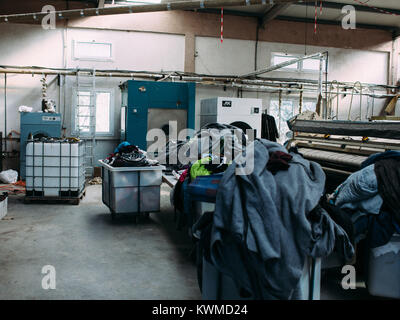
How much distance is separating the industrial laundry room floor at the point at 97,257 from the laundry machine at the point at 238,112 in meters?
3.05

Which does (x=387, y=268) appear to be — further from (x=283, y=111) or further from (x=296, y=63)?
(x=296, y=63)

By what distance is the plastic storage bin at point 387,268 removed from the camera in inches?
82.0

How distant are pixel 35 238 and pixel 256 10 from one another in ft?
22.7

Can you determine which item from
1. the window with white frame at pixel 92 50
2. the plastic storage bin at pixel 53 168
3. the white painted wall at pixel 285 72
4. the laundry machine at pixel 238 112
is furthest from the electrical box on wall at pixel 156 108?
the plastic storage bin at pixel 53 168

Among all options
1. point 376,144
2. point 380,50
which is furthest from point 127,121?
point 380,50

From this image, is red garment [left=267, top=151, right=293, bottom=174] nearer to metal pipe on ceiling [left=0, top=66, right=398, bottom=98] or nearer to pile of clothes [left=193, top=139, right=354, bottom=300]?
pile of clothes [left=193, top=139, right=354, bottom=300]

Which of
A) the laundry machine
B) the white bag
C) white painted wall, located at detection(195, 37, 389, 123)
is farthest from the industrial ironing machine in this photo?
the white bag

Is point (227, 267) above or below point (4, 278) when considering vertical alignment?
above

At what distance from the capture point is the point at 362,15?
8.65m

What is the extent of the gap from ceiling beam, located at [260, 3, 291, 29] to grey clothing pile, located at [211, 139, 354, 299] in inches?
273

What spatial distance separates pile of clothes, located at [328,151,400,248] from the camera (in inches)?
80.4

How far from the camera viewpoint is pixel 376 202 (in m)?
2.09

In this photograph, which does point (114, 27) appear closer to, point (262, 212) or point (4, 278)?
point (4, 278)

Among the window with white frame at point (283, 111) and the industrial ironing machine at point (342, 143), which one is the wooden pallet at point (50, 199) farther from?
the window with white frame at point (283, 111)
